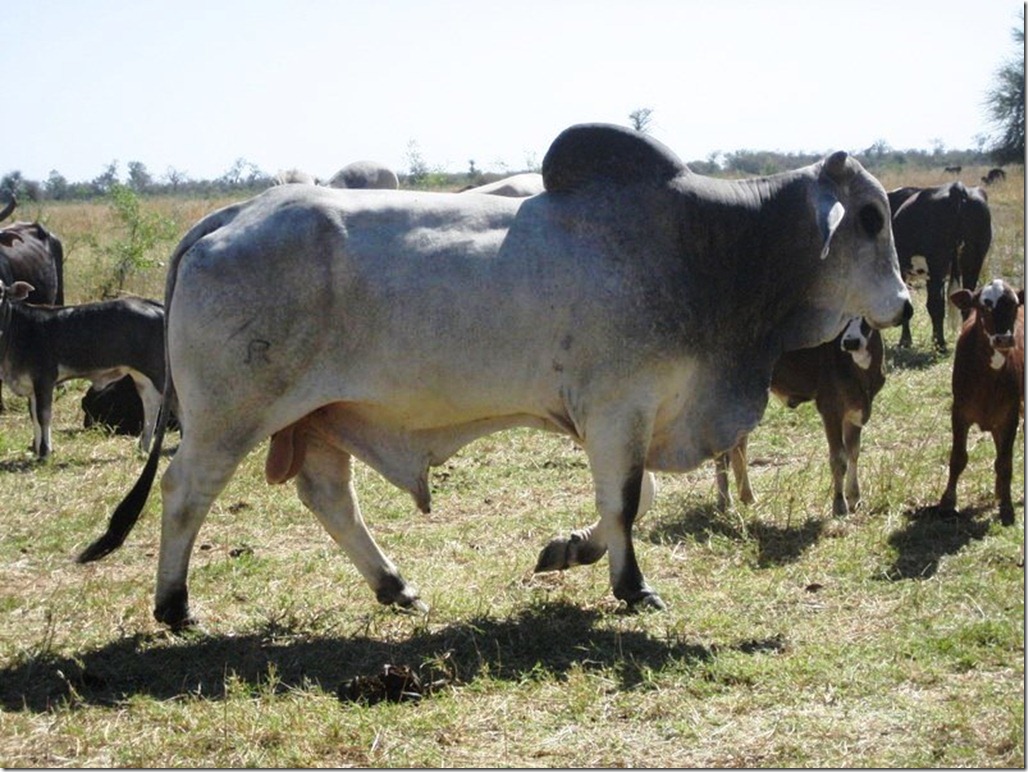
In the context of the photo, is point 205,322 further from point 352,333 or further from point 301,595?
point 301,595

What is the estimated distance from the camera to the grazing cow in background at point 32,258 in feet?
48.9

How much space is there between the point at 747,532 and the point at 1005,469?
1612 millimetres

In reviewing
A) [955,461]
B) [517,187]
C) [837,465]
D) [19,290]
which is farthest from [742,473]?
[19,290]

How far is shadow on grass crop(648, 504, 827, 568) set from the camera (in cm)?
802

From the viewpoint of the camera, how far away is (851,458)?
9.25m

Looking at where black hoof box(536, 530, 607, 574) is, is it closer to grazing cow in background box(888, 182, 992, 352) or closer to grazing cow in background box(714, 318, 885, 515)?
grazing cow in background box(714, 318, 885, 515)

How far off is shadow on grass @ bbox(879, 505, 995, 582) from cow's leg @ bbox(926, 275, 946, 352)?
706 centimetres

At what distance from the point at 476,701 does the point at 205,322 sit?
2103mm

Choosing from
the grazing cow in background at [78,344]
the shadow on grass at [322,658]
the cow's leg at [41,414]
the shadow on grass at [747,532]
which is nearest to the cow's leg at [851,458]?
the shadow on grass at [747,532]

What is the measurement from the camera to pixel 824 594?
23.4 feet

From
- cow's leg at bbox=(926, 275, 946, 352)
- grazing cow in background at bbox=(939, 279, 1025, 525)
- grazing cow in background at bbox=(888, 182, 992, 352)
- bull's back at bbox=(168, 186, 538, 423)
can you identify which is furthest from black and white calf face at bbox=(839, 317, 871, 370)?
grazing cow in background at bbox=(888, 182, 992, 352)

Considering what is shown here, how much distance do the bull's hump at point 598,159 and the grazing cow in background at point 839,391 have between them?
247cm

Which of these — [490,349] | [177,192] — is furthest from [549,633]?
[177,192]

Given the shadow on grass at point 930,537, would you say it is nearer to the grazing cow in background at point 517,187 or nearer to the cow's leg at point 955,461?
the cow's leg at point 955,461
